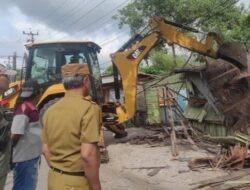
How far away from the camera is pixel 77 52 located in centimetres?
1349

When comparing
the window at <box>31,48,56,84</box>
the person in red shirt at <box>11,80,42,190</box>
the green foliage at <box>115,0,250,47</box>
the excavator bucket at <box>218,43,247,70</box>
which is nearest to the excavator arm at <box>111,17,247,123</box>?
the excavator bucket at <box>218,43,247,70</box>

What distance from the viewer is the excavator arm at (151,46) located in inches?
511

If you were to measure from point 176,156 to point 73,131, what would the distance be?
856 centimetres

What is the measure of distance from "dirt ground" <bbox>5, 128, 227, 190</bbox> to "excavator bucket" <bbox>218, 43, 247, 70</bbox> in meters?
2.86

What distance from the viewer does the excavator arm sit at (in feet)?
42.6

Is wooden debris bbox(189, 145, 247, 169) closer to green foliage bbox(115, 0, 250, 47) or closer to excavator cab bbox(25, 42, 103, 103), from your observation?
excavator cab bbox(25, 42, 103, 103)

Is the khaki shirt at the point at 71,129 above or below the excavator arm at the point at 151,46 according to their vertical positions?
below

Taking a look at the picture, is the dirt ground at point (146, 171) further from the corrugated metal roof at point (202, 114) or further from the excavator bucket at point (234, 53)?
the excavator bucket at point (234, 53)

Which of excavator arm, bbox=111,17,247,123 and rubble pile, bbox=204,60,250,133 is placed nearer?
excavator arm, bbox=111,17,247,123

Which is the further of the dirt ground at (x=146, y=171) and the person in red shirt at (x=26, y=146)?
the dirt ground at (x=146, y=171)

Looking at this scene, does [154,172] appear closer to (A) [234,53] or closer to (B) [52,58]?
(A) [234,53]

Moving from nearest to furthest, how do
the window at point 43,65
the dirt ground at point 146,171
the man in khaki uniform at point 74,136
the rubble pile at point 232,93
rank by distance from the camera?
the man in khaki uniform at point 74,136 < the dirt ground at point 146,171 < the rubble pile at point 232,93 < the window at point 43,65

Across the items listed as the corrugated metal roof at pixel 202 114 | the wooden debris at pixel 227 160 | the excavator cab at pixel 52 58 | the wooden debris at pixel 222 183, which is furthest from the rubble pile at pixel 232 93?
the wooden debris at pixel 222 183

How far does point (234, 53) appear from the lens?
1296 centimetres
